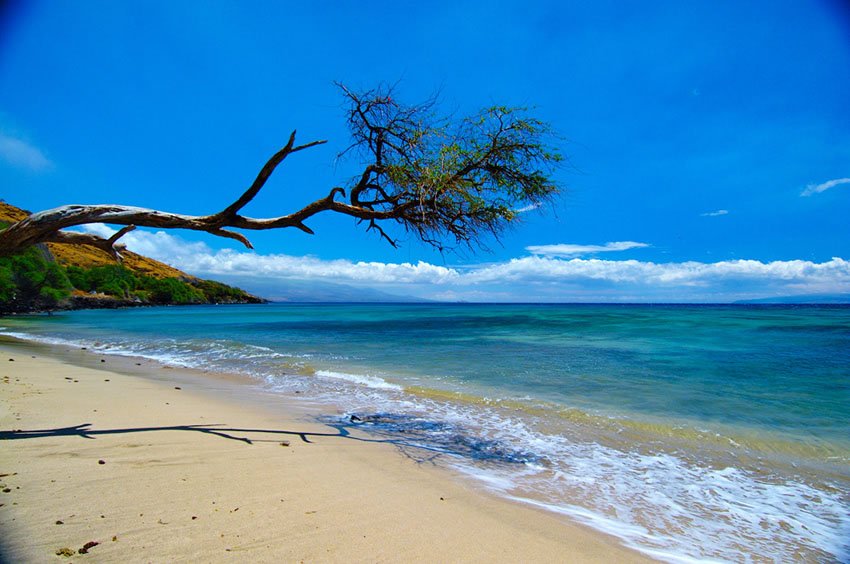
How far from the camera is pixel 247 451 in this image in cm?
615

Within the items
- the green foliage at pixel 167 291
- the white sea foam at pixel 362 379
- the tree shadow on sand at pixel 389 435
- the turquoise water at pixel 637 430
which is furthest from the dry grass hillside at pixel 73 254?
the tree shadow on sand at pixel 389 435

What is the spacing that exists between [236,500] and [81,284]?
349ft

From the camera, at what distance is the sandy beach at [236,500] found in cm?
346

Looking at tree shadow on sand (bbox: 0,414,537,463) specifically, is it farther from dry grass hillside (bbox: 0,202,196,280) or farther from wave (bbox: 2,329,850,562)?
dry grass hillside (bbox: 0,202,196,280)

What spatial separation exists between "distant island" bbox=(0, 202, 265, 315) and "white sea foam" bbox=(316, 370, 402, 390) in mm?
7271

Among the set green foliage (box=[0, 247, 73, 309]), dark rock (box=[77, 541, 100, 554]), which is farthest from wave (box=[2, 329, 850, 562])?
green foliage (box=[0, 247, 73, 309])

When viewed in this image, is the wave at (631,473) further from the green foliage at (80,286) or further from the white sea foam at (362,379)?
the green foliage at (80,286)

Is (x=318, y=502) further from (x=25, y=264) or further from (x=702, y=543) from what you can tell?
(x=25, y=264)

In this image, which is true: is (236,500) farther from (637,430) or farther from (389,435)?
(637,430)

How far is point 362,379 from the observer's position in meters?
14.4

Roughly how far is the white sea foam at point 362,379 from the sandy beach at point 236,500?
213 inches

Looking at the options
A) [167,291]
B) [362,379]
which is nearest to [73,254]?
[167,291]

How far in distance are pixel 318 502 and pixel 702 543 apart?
413cm

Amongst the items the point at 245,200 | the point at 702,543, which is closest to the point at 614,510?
the point at 702,543
